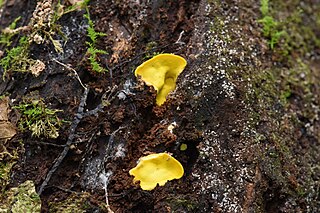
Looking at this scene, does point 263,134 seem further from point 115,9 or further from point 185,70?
point 115,9

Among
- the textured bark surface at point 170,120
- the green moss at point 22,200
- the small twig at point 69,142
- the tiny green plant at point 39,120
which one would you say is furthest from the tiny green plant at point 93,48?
the green moss at point 22,200

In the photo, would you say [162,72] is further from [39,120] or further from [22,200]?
[22,200]

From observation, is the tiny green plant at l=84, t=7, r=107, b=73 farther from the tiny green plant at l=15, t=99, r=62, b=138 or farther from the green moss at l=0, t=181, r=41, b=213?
the green moss at l=0, t=181, r=41, b=213

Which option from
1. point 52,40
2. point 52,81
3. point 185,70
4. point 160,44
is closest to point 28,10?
point 52,40

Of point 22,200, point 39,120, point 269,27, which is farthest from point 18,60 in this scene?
point 269,27

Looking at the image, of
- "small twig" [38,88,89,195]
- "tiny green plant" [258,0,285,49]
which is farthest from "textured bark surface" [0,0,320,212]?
"tiny green plant" [258,0,285,49]

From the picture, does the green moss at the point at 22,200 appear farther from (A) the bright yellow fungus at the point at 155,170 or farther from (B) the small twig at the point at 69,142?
(A) the bright yellow fungus at the point at 155,170
